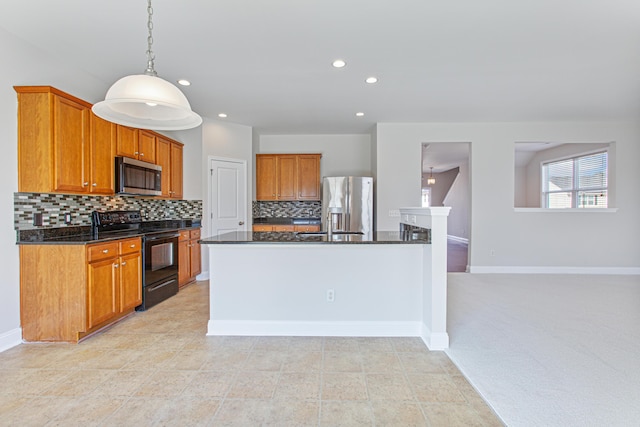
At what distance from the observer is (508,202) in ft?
17.4

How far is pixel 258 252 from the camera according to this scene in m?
2.79

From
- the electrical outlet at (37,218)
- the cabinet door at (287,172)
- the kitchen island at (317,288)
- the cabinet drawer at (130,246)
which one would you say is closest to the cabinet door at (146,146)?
the cabinet drawer at (130,246)

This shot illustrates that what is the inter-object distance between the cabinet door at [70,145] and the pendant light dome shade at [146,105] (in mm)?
1174

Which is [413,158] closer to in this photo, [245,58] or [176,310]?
[245,58]

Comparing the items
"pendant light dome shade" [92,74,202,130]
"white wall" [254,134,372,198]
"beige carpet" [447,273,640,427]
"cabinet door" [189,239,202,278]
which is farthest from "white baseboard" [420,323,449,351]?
"white wall" [254,134,372,198]

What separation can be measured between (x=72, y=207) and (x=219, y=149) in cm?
241

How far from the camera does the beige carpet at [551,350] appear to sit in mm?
1779

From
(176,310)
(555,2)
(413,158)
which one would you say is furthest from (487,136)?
(176,310)

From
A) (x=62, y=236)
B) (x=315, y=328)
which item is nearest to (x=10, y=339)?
(x=62, y=236)

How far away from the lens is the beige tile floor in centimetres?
169

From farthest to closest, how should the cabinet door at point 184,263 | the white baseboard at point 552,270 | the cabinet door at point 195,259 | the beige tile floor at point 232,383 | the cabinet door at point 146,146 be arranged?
the white baseboard at point 552,270
the cabinet door at point 195,259
the cabinet door at point 184,263
the cabinet door at point 146,146
the beige tile floor at point 232,383

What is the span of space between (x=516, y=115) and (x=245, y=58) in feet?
13.9

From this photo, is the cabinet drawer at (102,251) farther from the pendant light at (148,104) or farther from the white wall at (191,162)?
the white wall at (191,162)

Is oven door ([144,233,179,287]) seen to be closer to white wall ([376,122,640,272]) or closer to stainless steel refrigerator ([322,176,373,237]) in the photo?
stainless steel refrigerator ([322,176,373,237])
